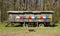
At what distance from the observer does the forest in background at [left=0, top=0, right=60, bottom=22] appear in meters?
49.0

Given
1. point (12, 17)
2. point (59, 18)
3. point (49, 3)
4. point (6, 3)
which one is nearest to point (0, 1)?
point (6, 3)

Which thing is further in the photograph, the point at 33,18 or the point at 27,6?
the point at 27,6

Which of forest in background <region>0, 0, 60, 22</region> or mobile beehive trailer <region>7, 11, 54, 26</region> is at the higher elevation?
forest in background <region>0, 0, 60, 22</region>

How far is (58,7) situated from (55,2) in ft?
15.4

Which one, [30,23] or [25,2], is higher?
[25,2]

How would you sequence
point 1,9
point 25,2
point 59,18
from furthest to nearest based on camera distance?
point 25,2 < point 1,9 < point 59,18

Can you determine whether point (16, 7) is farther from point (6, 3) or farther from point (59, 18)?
point (59, 18)

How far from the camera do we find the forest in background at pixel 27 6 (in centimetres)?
4904

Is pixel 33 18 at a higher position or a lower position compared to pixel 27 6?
lower

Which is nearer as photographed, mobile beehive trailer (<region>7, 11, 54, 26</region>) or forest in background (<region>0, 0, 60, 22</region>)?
mobile beehive trailer (<region>7, 11, 54, 26</region>)

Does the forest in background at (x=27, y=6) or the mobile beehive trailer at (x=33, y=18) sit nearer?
the mobile beehive trailer at (x=33, y=18)

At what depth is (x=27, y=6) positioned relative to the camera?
2125 inches

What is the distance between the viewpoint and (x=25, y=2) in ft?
187

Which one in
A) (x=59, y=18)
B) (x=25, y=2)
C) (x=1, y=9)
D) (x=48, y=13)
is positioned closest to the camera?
(x=48, y=13)
